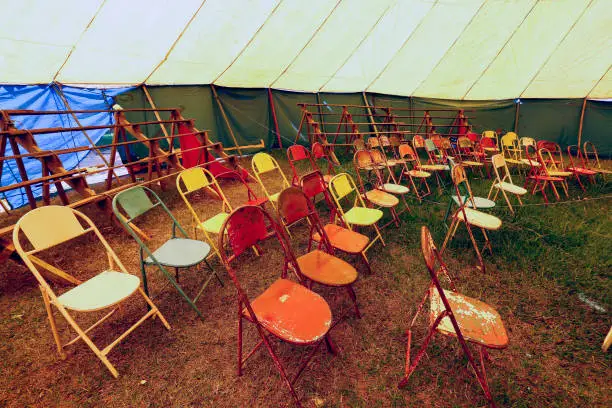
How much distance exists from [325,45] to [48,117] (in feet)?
21.9

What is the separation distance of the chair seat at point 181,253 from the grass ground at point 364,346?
1.98 ft

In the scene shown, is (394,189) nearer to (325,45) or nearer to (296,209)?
(296,209)

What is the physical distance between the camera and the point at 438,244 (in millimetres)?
3664

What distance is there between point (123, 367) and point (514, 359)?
10.5 feet

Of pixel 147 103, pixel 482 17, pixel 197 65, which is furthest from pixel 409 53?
pixel 147 103

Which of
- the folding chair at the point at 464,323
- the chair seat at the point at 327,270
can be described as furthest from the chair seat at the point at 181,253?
the folding chair at the point at 464,323

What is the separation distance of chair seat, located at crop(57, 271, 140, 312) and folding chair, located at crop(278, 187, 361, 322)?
1.33m

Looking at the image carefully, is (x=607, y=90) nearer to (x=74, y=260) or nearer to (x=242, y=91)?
(x=242, y=91)

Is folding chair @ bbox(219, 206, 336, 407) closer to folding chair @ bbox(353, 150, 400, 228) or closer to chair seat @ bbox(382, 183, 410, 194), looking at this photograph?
folding chair @ bbox(353, 150, 400, 228)

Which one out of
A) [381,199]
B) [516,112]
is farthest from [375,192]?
[516,112]

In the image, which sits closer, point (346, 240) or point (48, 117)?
point (346, 240)

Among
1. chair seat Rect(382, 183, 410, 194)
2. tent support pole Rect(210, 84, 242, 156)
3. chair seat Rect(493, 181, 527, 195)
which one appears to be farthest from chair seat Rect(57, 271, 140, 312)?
tent support pole Rect(210, 84, 242, 156)

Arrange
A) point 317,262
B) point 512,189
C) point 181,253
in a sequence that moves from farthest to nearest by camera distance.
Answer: point 512,189
point 181,253
point 317,262

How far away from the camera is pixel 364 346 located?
90.0 inches
